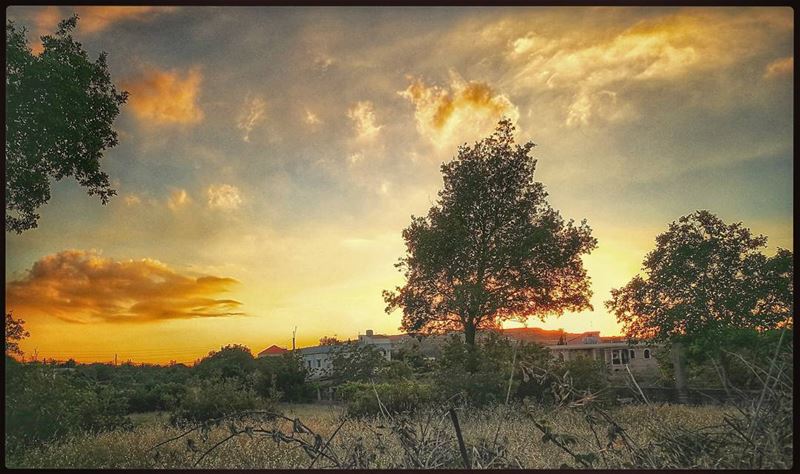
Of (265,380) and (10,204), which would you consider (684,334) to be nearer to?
(265,380)

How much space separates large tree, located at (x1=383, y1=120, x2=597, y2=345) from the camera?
26.2 ft

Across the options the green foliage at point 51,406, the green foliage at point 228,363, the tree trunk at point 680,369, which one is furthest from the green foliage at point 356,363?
the tree trunk at point 680,369

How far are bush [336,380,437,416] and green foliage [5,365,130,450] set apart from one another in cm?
248

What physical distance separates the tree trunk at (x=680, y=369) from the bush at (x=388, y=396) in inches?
116

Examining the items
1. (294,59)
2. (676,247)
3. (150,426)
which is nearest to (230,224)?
(294,59)

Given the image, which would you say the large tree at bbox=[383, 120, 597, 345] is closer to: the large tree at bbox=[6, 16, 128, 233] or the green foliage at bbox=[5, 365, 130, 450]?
the green foliage at bbox=[5, 365, 130, 450]

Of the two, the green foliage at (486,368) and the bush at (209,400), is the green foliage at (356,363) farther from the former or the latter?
the bush at (209,400)

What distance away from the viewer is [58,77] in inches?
266

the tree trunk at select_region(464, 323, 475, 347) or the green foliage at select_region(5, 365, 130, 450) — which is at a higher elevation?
the tree trunk at select_region(464, 323, 475, 347)

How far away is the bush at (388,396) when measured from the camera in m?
7.76

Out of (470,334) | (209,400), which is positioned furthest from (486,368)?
(209,400)

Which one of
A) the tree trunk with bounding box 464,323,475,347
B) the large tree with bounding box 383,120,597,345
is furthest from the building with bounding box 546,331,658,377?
the tree trunk with bounding box 464,323,475,347

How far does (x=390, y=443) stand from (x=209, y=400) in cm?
267

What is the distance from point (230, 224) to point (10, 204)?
2.14 meters
